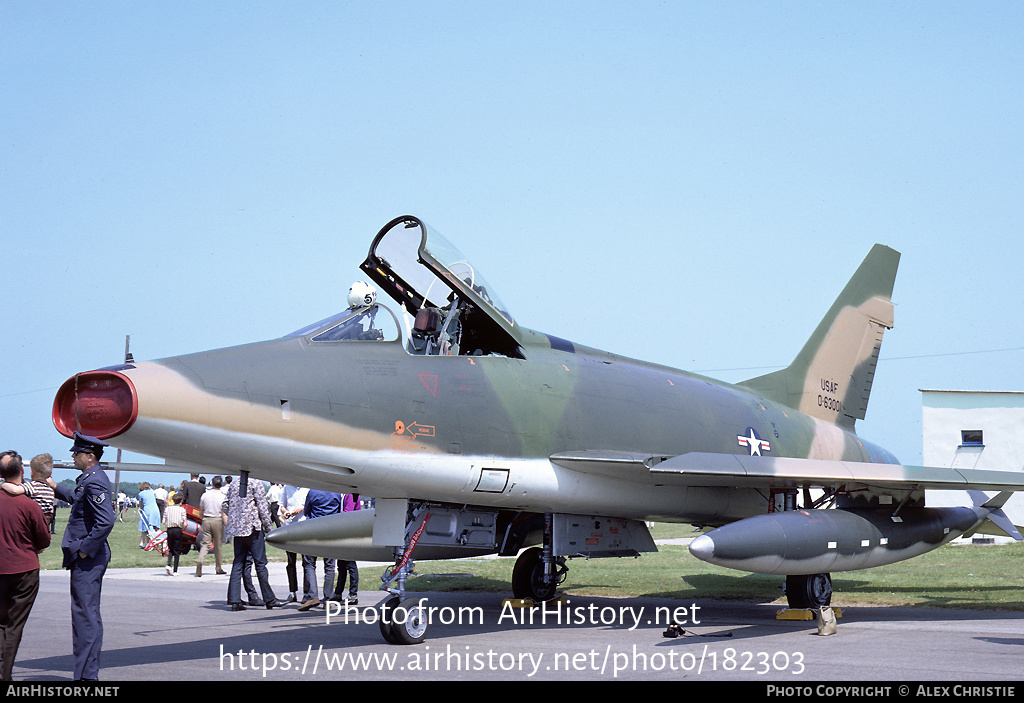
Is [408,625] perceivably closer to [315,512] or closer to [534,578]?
[534,578]

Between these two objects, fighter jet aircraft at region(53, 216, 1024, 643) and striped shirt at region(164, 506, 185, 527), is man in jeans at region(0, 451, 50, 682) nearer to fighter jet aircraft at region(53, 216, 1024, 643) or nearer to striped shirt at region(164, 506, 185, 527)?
fighter jet aircraft at region(53, 216, 1024, 643)

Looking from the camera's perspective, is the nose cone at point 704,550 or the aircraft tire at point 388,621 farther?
the nose cone at point 704,550

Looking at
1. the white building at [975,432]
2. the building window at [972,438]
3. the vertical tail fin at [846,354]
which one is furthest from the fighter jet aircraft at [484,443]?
the building window at [972,438]

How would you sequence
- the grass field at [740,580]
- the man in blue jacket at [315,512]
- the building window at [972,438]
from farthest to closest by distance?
the building window at [972,438] → the grass field at [740,580] → the man in blue jacket at [315,512]

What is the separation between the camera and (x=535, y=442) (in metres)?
9.86

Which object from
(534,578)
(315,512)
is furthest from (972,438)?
(315,512)

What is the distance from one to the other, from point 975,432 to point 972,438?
0.19m

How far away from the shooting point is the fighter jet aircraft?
7.69m

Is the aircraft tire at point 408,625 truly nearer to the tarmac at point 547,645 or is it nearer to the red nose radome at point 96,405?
the tarmac at point 547,645

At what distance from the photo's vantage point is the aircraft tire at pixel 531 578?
1244 centimetres

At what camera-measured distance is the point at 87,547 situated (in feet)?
22.2

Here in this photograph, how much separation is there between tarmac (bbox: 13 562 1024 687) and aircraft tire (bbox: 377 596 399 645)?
0.45 feet

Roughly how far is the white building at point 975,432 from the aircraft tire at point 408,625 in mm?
22118
